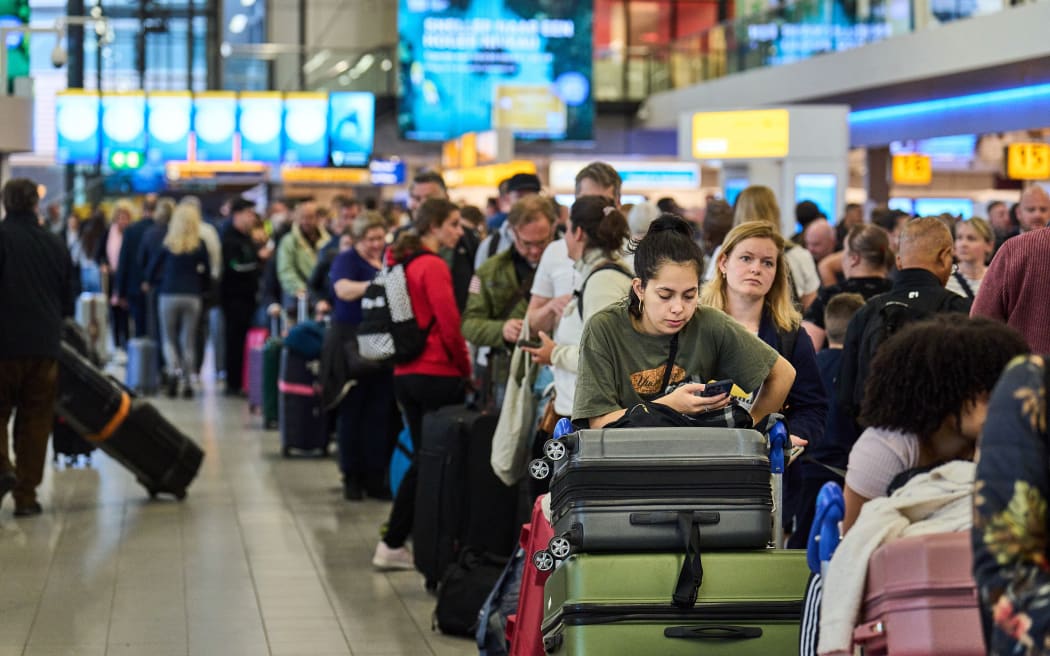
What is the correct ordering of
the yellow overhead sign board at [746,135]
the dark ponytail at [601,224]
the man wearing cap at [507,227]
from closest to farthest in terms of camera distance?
the dark ponytail at [601,224], the man wearing cap at [507,227], the yellow overhead sign board at [746,135]

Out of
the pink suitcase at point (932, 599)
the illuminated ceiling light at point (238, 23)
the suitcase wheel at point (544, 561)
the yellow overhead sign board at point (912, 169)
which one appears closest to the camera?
the pink suitcase at point (932, 599)

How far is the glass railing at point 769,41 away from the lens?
1945 cm

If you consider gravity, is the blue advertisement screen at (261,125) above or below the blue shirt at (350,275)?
above

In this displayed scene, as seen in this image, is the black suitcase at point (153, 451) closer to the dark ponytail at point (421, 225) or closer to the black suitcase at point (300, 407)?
Answer: the black suitcase at point (300, 407)

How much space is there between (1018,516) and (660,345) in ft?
7.05

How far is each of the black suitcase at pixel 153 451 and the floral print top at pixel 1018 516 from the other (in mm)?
7958

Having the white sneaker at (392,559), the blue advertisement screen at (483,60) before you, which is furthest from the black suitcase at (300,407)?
the blue advertisement screen at (483,60)

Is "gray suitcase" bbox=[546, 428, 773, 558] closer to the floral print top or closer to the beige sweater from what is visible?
the beige sweater

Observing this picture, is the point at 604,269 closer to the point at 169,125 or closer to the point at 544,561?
the point at 544,561

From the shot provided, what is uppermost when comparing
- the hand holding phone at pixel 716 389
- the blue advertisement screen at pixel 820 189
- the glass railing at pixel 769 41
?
the glass railing at pixel 769 41

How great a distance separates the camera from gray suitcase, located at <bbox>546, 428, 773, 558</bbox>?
13.9 ft

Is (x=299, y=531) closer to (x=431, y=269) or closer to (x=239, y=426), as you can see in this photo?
(x=431, y=269)

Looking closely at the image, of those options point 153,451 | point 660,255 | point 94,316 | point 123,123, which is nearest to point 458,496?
point 660,255

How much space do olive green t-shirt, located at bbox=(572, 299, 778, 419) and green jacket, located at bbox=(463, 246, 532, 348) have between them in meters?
3.16
